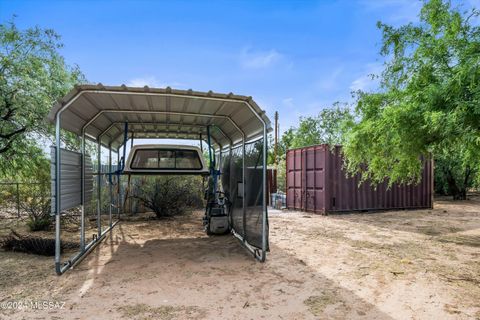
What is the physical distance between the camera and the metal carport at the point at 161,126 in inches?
174

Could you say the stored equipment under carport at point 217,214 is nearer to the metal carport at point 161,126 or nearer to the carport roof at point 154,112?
the metal carport at point 161,126

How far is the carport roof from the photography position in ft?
14.9

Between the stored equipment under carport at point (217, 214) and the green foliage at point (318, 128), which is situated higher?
the green foliage at point (318, 128)

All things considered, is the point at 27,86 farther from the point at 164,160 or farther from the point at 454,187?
the point at 454,187

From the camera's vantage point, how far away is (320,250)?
5891mm

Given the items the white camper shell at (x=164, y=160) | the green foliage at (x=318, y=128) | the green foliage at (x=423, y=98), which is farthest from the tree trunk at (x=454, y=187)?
the white camper shell at (x=164, y=160)

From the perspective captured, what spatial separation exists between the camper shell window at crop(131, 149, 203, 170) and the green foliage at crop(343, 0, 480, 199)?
323 centimetres

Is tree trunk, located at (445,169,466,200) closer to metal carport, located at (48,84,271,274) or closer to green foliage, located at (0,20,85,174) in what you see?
metal carport, located at (48,84,271,274)

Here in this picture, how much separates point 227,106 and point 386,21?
131 inches

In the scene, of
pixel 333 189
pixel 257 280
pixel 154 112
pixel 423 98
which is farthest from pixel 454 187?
pixel 154 112

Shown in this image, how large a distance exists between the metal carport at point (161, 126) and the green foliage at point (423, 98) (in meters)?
2.08

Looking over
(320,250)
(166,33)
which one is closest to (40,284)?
(320,250)

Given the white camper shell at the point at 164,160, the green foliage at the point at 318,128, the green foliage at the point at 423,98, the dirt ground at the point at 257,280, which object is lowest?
the dirt ground at the point at 257,280

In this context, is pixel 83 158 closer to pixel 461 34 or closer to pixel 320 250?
pixel 320 250
